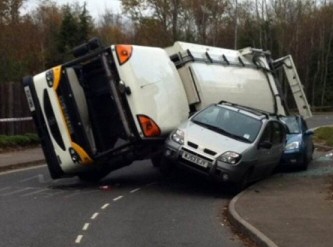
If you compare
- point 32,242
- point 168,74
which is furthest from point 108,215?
point 168,74

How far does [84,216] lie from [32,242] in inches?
84.3

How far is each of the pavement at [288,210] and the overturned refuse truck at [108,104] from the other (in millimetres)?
2311

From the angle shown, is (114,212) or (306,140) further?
(306,140)

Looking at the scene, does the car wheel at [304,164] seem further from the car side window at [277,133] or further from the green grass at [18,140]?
the green grass at [18,140]

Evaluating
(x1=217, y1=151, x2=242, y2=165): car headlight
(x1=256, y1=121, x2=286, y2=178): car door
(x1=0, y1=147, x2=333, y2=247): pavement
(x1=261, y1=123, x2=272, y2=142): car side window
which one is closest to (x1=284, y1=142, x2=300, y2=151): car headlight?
(x1=0, y1=147, x2=333, y2=247): pavement

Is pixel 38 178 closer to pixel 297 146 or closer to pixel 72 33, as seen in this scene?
pixel 297 146

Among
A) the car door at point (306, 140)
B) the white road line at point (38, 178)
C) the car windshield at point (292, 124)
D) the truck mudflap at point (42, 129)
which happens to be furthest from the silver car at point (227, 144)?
the white road line at point (38, 178)

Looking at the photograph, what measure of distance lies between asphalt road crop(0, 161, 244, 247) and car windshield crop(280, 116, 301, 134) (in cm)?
383

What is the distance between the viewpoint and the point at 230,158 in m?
13.4

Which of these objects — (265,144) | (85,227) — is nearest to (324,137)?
(265,144)

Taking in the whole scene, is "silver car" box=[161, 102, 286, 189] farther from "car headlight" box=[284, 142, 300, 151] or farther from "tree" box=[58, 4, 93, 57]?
"tree" box=[58, 4, 93, 57]

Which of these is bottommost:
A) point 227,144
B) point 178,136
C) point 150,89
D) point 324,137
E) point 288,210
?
point 324,137

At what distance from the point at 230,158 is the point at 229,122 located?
147 cm

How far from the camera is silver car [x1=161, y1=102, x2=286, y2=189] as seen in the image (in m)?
13.4
